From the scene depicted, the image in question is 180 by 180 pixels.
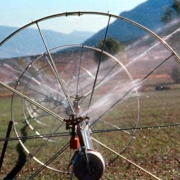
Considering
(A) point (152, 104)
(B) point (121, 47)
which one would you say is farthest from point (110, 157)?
(B) point (121, 47)

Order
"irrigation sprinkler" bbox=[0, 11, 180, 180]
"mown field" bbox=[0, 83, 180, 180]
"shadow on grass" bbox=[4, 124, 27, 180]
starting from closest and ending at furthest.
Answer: "irrigation sprinkler" bbox=[0, 11, 180, 180] → "mown field" bbox=[0, 83, 180, 180] → "shadow on grass" bbox=[4, 124, 27, 180]

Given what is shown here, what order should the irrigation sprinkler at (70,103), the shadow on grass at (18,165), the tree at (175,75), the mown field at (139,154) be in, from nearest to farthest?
1. the irrigation sprinkler at (70,103)
2. the mown field at (139,154)
3. the shadow on grass at (18,165)
4. the tree at (175,75)

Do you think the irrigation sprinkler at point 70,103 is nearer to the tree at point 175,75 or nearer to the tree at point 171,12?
the tree at point 175,75

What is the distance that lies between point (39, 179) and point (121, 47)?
54.0 ft

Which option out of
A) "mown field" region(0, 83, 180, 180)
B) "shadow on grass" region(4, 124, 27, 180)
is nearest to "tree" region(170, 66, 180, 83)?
"mown field" region(0, 83, 180, 180)

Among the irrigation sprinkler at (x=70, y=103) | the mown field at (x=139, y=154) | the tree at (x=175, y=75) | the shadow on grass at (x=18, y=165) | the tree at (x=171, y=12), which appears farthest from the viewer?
the tree at (x=171, y=12)

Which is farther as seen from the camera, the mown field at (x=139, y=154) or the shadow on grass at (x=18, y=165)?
the shadow on grass at (x=18, y=165)

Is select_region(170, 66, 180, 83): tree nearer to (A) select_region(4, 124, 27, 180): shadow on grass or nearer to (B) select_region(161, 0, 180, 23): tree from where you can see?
(B) select_region(161, 0, 180, 23): tree

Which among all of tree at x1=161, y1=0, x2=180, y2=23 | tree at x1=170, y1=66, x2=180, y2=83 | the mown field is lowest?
the mown field

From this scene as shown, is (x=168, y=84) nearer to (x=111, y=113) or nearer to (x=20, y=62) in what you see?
(x=111, y=113)

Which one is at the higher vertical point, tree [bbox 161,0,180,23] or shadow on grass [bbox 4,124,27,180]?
tree [bbox 161,0,180,23]

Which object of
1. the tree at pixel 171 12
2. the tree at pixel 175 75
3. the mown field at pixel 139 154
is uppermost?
the tree at pixel 171 12

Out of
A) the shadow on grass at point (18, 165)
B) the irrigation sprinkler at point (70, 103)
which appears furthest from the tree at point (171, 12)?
the shadow on grass at point (18, 165)

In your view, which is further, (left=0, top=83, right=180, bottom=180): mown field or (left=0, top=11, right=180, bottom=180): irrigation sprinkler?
(left=0, top=83, right=180, bottom=180): mown field
